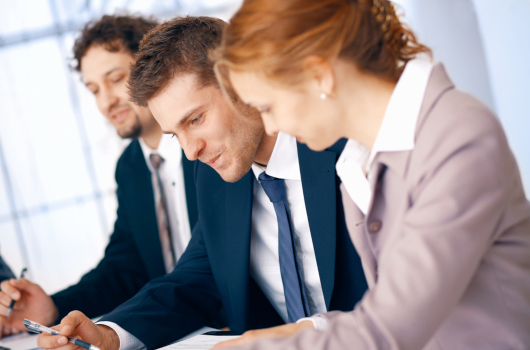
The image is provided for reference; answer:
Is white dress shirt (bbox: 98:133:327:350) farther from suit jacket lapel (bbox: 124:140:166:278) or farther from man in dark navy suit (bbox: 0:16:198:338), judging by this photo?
suit jacket lapel (bbox: 124:140:166:278)

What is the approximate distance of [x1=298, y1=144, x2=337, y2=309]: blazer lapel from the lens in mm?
1186

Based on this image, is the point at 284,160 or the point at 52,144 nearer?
the point at 284,160

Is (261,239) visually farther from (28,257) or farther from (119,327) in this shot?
(28,257)

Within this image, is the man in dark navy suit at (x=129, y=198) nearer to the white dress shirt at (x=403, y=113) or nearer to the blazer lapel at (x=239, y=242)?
the blazer lapel at (x=239, y=242)

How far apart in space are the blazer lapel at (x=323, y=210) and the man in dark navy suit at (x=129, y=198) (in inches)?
35.9

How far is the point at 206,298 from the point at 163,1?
2734 mm

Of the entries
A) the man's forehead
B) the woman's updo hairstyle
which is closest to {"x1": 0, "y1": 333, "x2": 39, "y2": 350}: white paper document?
the woman's updo hairstyle

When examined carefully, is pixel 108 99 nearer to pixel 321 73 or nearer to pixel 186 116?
pixel 186 116

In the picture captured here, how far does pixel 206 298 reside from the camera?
57.1 inches

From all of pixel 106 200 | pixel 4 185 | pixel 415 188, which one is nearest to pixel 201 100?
pixel 415 188

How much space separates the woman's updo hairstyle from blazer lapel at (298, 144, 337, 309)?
0.41 meters

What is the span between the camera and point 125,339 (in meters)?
1.19

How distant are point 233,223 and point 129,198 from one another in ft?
3.36

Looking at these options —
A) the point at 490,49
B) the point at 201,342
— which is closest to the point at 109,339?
the point at 201,342
